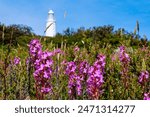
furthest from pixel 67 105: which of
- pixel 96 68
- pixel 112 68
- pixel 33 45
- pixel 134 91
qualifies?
pixel 112 68

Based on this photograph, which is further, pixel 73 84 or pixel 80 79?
pixel 80 79

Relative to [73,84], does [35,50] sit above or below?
above

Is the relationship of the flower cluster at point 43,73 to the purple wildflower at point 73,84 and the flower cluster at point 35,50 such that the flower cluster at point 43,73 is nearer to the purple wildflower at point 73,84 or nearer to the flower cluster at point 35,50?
the flower cluster at point 35,50

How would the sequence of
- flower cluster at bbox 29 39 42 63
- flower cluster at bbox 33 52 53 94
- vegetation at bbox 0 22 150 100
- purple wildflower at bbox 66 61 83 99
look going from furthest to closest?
purple wildflower at bbox 66 61 83 99, flower cluster at bbox 29 39 42 63, vegetation at bbox 0 22 150 100, flower cluster at bbox 33 52 53 94

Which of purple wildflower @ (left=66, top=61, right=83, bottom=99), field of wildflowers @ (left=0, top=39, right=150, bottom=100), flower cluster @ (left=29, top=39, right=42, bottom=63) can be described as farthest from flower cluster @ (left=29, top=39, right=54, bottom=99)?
purple wildflower @ (left=66, top=61, right=83, bottom=99)

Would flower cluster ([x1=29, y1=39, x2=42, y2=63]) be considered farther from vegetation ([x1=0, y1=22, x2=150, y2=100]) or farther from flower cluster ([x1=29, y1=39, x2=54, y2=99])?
flower cluster ([x1=29, y1=39, x2=54, y2=99])

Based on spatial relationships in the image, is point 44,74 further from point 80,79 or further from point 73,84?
point 80,79

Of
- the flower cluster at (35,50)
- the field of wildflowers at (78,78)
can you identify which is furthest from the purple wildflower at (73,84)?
the flower cluster at (35,50)

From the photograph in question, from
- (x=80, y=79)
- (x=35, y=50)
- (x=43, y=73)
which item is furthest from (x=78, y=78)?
(x=43, y=73)

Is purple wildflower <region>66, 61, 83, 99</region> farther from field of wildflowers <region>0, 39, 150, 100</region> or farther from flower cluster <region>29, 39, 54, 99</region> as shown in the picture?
flower cluster <region>29, 39, 54, 99</region>

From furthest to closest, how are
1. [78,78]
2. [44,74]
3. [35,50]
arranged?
1. [78,78]
2. [35,50]
3. [44,74]

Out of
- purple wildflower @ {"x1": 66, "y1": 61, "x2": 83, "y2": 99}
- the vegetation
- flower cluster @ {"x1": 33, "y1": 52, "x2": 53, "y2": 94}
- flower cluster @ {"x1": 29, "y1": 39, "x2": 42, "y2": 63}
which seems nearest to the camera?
flower cluster @ {"x1": 33, "y1": 52, "x2": 53, "y2": 94}

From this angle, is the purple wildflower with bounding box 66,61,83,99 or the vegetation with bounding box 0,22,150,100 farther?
the purple wildflower with bounding box 66,61,83,99

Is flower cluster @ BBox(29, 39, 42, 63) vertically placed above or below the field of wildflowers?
above
